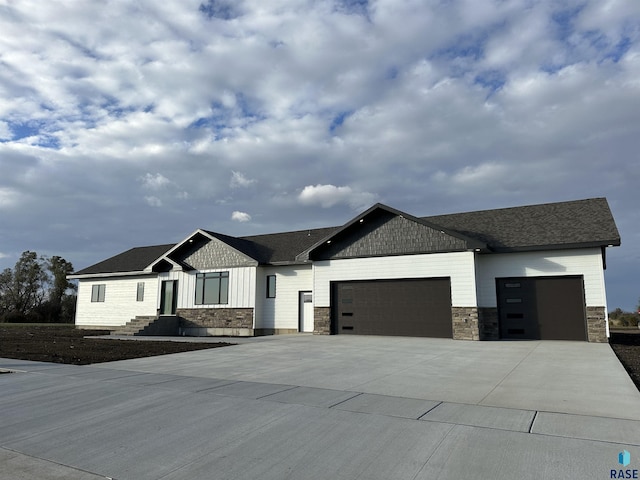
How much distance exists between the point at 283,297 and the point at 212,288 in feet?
13.4

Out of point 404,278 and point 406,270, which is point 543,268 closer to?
point 406,270

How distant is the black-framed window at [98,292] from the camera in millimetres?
28038

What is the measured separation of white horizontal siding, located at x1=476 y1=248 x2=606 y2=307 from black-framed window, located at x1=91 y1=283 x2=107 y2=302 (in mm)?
22925

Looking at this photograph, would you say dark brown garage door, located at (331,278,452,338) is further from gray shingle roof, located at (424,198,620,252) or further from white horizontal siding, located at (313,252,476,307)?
gray shingle roof, located at (424,198,620,252)

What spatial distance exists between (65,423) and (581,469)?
5918 millimetres

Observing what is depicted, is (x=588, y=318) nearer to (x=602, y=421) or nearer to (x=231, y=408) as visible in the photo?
(x=602, y=421)

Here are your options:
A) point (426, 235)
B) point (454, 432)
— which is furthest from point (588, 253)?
point (454, 432)

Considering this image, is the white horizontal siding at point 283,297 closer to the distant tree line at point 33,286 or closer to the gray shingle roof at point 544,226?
the gray shingle roof at point 544,226

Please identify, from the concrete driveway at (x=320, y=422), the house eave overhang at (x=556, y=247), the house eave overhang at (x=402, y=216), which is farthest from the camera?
the house eave overhang at (x=402, y=216)

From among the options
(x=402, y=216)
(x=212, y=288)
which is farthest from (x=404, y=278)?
(x=212, y=288)

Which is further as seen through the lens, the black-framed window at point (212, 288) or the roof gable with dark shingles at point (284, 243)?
the black-framed window at point (212, 288)

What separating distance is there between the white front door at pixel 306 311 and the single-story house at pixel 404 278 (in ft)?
0.17

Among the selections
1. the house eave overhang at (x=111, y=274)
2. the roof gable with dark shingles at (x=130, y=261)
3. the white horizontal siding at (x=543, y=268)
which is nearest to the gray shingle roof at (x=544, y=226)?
the white horizontal siding at (x=543, y=268)

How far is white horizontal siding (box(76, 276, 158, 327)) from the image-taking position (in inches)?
1021
